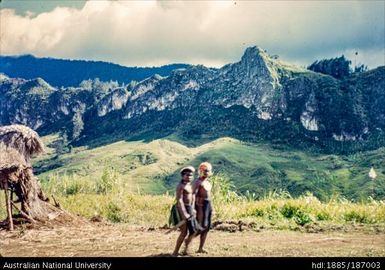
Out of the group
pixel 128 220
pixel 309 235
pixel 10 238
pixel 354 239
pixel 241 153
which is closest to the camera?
pixel 354 239

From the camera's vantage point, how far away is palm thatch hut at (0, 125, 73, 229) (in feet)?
54.6

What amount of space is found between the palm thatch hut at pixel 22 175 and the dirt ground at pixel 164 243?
1146 mm

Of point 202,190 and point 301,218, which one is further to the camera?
point 301,218

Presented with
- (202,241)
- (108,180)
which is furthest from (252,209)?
(108,180)

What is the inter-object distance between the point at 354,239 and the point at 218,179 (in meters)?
12.5

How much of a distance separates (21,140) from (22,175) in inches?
48.1

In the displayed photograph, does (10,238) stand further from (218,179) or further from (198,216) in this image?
(218,179)

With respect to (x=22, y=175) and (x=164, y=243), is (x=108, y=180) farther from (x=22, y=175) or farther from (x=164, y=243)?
(x=164, y=243)

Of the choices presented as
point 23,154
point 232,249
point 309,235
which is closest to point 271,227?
point 309,235

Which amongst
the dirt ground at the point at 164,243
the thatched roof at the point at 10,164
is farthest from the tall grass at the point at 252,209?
the thatched roof at the point at 10,164

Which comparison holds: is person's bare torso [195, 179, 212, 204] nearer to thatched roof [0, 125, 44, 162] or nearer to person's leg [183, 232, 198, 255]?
person's leg [183, 232, 198, 255]

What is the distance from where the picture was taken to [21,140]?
685 inches
